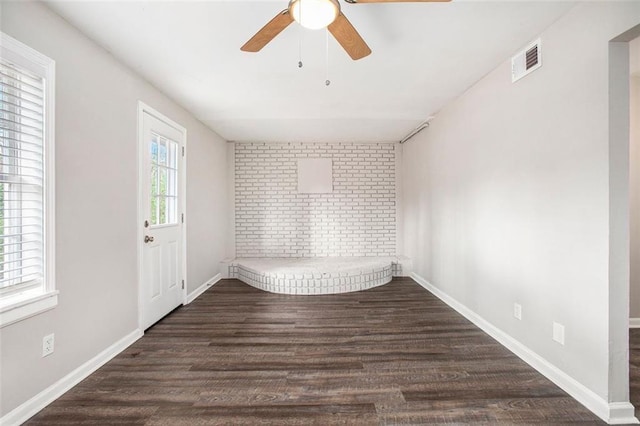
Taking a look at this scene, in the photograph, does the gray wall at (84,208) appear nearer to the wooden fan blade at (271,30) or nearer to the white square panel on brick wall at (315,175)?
the wooden fan blade at (271,30)

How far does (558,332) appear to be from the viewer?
202 cm

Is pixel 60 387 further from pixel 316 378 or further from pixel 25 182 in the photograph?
pixel 316 378

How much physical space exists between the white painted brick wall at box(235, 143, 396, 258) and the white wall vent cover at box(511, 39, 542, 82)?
3140 millimetres

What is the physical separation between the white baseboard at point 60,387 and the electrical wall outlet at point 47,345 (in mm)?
221

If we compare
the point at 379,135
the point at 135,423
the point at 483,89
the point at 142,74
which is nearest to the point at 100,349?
the point at 135,423

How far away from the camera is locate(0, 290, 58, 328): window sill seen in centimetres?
159

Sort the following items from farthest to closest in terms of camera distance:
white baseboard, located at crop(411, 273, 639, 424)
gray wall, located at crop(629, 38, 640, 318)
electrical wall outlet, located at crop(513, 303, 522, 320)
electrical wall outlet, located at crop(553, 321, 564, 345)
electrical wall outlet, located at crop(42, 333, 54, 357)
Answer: gray wall, located at crop(629, 38, 640, 318) → electrical wall outlet, located at crop(513, 303, 522, 320) → electrical wall outlet, located at crop(553, 321, 564, 345) → electrical wall outlet, located at crop(42, 333, 54, 357) → white baseboard, located at crop(411, 273, 639, 424)

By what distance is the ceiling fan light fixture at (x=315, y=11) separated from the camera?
1445 mm

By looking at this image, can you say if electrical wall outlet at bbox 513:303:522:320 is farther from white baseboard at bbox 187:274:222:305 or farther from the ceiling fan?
white baseboard at bbox 187:274:222:305

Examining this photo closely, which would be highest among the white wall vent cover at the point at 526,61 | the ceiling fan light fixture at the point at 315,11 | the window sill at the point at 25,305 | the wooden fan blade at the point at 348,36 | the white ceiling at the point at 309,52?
the white ceiling at the point at 309,52

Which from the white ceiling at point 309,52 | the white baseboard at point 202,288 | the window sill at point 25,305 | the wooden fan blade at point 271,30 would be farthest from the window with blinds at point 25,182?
the white baseboard at point 202,288

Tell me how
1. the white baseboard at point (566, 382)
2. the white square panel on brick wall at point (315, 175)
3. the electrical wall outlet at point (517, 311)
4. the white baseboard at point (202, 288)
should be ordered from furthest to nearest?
the white square panel on brick wall at point (315, 175) → the white baseboard at point (202, 288) → the electrical wall outlet at point (517, 311) → the white baseboard at point (566, 382)

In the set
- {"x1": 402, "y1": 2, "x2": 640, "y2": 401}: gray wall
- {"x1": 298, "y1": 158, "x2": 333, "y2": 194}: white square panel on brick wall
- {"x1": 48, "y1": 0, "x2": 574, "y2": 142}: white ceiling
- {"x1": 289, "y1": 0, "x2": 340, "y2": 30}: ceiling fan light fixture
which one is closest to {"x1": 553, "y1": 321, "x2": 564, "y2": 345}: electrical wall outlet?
{"x1": 402, "y1": 2, "x2": 640, "y2": 401}: gray wall

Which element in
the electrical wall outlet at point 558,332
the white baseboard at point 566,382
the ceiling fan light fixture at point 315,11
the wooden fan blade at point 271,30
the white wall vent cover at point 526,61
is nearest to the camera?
the ceiling fan light fixture at point 315,11
